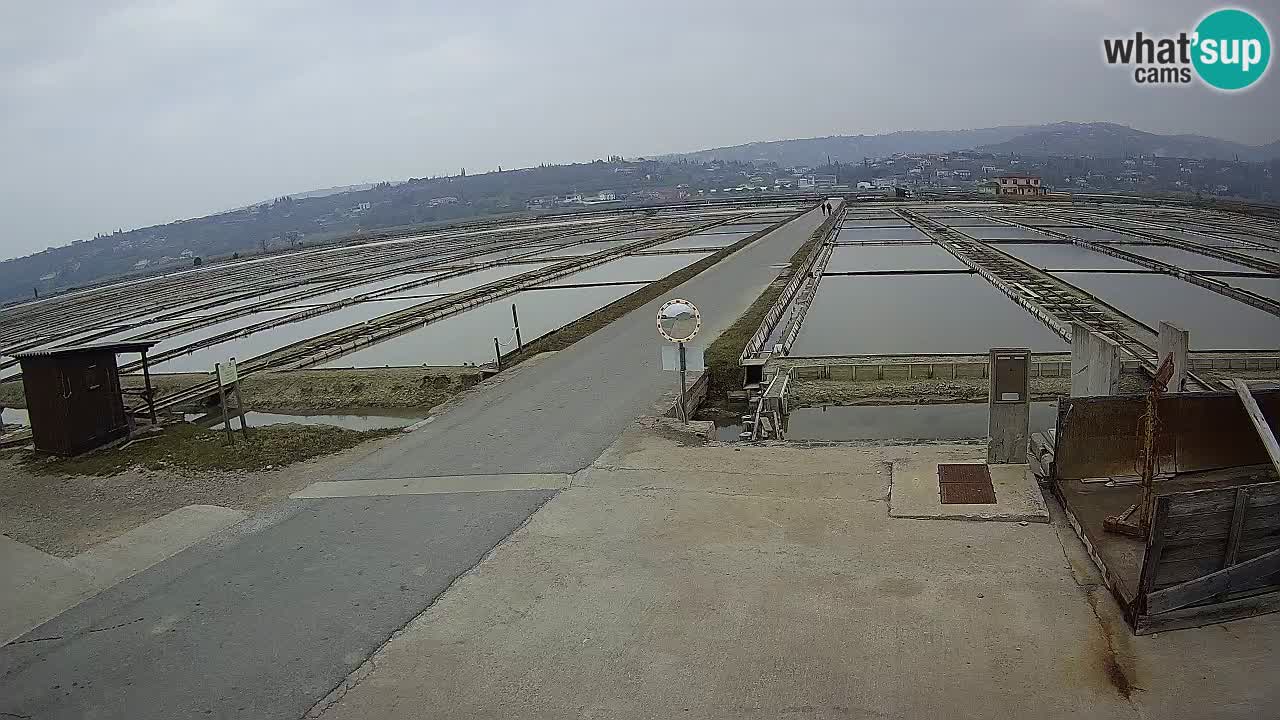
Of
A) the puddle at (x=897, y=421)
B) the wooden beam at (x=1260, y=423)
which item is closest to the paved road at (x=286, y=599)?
the puddle at (x=897, y=421)

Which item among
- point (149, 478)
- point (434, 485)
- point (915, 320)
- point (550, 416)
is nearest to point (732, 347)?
point (550, 416)

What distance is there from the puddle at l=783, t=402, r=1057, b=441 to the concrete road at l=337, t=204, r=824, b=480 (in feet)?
7.43

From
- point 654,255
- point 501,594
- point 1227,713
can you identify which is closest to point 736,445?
point 501,594

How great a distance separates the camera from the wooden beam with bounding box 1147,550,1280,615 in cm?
470

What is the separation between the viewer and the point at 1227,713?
4023 mm

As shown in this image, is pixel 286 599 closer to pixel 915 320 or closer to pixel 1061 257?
pixel 915 320

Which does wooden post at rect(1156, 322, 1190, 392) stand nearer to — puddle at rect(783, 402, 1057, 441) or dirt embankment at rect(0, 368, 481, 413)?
puddle at rect(783, 402, 1057, 441)

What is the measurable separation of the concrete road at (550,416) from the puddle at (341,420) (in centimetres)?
259

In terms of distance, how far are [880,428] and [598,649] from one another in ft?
27.5

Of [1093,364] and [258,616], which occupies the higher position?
[1093,364]

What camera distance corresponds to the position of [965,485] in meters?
7.01

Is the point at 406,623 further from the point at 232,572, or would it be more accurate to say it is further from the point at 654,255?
the point at 654,255

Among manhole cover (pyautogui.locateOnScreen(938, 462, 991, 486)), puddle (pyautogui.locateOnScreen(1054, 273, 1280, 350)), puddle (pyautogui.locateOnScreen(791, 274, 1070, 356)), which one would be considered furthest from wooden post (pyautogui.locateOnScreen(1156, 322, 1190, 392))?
puddle (pyautogui.locateOnScreen(1054, 273, 1280, 350))

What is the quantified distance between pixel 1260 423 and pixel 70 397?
12473 mm
